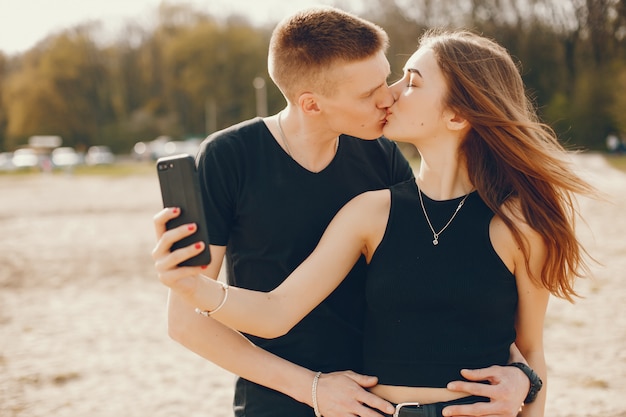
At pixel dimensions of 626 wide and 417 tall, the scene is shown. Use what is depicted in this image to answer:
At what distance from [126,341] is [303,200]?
19.0 feet

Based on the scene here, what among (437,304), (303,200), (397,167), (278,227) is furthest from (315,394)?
(397,167)

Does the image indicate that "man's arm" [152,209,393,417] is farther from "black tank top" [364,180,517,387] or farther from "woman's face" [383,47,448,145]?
"woman's face" [383,47,448,145]

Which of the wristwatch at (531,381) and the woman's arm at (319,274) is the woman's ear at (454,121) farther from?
the wristwatch at (531,381)

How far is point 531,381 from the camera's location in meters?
2.43

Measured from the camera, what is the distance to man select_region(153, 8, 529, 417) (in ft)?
8.44

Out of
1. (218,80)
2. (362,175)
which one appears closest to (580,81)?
(218,80)

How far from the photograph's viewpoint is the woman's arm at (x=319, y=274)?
7.84 ft

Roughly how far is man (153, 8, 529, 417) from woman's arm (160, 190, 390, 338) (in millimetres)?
190

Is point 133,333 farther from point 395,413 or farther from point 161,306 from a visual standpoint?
point 395,413

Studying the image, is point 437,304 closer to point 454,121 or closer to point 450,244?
point 450,244

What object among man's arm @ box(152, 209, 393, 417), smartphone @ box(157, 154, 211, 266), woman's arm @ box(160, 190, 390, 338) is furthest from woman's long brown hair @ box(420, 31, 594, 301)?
smartphone @ box(157, 154, 211, 266)

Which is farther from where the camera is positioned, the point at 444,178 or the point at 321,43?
the point at 321,43

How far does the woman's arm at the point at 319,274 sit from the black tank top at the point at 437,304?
0.34ft

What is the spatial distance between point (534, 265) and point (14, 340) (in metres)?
7.18
